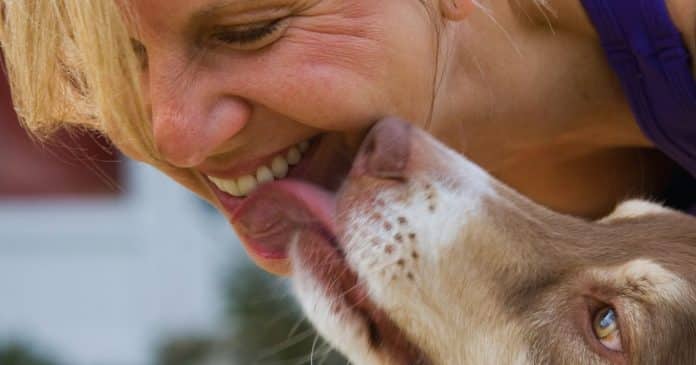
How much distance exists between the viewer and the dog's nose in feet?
12.3

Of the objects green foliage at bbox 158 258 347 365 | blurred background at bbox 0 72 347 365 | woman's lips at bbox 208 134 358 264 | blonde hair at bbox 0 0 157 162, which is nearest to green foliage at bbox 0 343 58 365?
blurred background at bbox 0 72 347 365

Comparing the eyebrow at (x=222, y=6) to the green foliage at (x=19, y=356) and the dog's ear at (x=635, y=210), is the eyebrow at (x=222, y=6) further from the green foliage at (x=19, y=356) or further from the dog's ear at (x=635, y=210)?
the green foliage at (x=19, y=356)

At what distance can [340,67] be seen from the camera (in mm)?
3713

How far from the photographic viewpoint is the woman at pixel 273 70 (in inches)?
143

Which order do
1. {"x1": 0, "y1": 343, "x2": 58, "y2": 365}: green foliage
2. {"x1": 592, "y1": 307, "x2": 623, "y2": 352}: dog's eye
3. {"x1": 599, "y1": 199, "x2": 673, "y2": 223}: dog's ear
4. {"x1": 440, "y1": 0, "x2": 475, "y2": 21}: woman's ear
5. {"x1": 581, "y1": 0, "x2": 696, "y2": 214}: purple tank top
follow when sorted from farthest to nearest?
{"x1": 0, "y1": 343, "x2": 58, "y2": 365}: green foliage < {"x1": 599, "y1": 199, "x2": 673, "y2": 223}: dog's ear < {"x1": 581, "y1": 0, "x2": 696, "y2": 214}: purple tank top < {"x1": 440, "y1": 0, "x2": 475, "y2": 21}: woman's ear < {"x1": 592, "y1": 307, "x2": 623, "y2": 352}: dog's eye

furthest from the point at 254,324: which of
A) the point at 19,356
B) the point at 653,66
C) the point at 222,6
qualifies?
the point at 222,6

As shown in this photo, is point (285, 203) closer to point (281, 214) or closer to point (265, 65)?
point (281, 214)

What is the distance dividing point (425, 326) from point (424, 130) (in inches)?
23.3

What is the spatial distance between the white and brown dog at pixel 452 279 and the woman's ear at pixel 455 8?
1.14ft

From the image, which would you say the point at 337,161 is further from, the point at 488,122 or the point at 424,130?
the point at 488,122

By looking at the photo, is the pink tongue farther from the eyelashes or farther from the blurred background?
the blurred background

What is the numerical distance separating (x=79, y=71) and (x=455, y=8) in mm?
1077

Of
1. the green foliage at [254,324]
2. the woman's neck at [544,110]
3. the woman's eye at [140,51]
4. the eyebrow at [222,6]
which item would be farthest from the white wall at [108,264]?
the eyebrow at [222,6]

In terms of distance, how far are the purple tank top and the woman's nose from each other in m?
1.25
